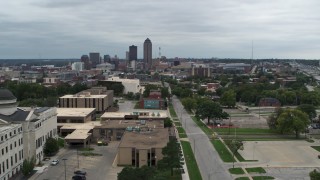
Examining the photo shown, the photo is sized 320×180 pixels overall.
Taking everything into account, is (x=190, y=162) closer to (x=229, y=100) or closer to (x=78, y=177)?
(x=78, y=177)

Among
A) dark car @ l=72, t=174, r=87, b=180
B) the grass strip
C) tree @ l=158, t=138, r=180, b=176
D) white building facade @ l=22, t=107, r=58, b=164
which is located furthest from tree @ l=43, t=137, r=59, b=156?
the grass strip

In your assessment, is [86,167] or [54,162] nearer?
[86,167]

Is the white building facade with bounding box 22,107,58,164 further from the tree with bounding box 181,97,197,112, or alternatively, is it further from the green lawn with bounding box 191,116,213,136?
the tree with bounding box 181,97,197,112

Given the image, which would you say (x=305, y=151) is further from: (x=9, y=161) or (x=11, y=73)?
(x=11, y=73)

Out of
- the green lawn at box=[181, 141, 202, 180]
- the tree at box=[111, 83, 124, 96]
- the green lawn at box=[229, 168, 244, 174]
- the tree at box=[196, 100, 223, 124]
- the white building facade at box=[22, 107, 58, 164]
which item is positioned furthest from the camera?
the tree at box=[111, 83, 124, 96]

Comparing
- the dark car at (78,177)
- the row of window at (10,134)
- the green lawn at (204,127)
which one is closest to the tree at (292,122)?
the green lawn at (204,127)

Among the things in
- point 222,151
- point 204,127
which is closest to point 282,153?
point 222,151
